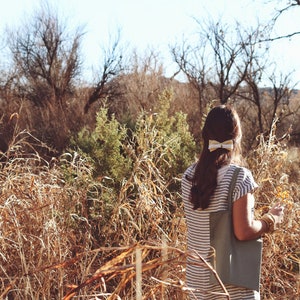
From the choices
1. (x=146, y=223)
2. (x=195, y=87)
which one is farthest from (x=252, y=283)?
(x=195, y=87)

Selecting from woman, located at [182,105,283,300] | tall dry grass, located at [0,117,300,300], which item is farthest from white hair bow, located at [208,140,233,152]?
tall dry grass, located at [0,117,300,300]

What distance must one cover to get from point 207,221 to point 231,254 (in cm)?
17

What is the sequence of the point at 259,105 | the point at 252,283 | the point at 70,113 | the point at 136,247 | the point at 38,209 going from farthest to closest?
1. the point at 259,105
2. the point at 70,113
3. the point at 38,209
4. the point at 252,283
5. the point at 136,247

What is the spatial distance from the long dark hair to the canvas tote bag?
8 cm

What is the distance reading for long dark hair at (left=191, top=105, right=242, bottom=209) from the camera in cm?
259

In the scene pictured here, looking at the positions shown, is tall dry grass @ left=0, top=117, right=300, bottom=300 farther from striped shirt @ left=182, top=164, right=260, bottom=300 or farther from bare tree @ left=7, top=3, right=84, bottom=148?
bare tree @ left=7, top=3, right=84, bottom=148

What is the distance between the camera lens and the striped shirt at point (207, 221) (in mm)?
2539

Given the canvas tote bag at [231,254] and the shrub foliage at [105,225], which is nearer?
the canvas tote bag at [231,254]

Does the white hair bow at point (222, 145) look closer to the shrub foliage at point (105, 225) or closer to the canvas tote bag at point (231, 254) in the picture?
the canvas tote bag at point (231, 254)

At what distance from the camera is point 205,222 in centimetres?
263

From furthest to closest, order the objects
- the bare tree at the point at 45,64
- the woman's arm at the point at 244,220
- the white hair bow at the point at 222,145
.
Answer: the bare tree at the point at 45,64 → the white hair bow at the point at 222,145 → the woman's arm at the point at 244,220

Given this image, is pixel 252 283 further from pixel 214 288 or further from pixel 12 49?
pixel 12 49

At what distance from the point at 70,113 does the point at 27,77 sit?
221 inches

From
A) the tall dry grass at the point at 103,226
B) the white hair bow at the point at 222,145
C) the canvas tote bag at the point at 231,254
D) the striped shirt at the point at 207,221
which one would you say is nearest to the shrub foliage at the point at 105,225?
the tall dry grass at the point at 103,226
